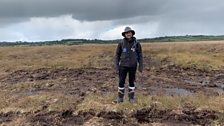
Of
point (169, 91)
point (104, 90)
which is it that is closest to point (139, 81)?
point (169, 91)

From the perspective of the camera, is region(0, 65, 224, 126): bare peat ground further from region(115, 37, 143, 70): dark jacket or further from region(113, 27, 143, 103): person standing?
region(115, 37, 143, 70): dark jacket

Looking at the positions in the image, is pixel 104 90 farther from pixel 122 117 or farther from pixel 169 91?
pixel 122 117

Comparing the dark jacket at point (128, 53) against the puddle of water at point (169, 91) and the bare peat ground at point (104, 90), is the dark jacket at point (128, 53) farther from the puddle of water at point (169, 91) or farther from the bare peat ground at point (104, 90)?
the puddle of water at point (169, 91)

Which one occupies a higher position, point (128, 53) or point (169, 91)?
point (128, 53)

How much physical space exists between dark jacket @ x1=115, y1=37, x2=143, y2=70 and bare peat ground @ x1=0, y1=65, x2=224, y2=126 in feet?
5.97

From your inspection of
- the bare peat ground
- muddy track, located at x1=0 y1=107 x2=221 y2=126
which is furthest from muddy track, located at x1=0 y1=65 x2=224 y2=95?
muddy track, located at x1=0 y1=107 x2=221 y2=126

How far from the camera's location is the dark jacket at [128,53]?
1430 centimetres

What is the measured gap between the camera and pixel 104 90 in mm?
18281

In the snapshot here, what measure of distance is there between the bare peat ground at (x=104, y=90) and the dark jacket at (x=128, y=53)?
5.97 feet

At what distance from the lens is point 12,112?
48.1 feet

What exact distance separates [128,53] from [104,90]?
4380mm

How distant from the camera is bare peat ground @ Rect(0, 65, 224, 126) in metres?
13.0

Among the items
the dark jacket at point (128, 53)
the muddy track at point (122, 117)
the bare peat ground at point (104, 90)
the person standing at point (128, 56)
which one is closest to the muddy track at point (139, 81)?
the bare peat ground at point (104, 90)

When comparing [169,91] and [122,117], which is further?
[169,91]
